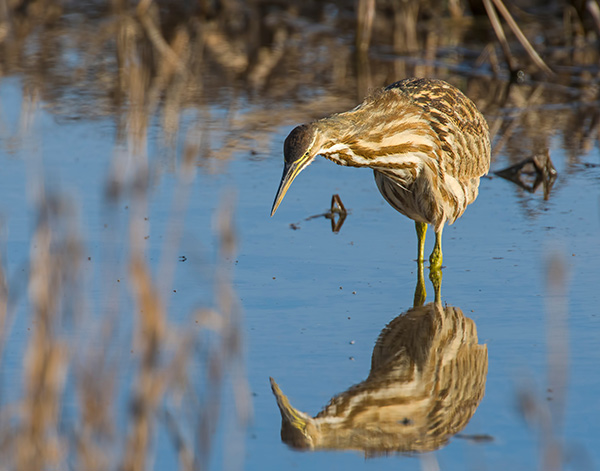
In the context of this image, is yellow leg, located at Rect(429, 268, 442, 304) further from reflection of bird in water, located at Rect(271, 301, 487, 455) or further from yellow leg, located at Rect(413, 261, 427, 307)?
reflection of bird in water, located at Rect(271, 301, 487, 455)

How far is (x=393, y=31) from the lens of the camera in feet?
41.5

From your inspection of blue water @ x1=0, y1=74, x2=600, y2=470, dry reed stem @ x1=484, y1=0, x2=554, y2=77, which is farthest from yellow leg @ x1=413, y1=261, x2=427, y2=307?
→ dry reed stem @ x1=484, y1=0, x2=554, y2=77

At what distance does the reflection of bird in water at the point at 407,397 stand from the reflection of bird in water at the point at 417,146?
0.85 metres

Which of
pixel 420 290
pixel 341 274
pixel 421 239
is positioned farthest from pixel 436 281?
pixel 341 274

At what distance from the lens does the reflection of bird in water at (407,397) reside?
4.12m

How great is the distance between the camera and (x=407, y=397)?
4473mm

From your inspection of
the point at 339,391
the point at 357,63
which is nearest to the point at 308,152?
the point at 339,391

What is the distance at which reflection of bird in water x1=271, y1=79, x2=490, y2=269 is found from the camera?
17.4ft

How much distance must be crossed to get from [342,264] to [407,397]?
171 cm

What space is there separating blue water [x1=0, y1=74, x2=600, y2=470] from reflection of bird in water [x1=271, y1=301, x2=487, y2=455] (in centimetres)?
6

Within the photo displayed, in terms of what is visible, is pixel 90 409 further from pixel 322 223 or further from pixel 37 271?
pixel 322 223

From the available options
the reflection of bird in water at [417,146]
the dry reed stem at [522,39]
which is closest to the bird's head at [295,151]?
the reflection of bird in water at [417,146]

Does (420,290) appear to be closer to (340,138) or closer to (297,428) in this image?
(340,138)

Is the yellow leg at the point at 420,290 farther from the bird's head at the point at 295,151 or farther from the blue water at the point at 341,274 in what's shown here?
the bird's head at the point at 295,151
